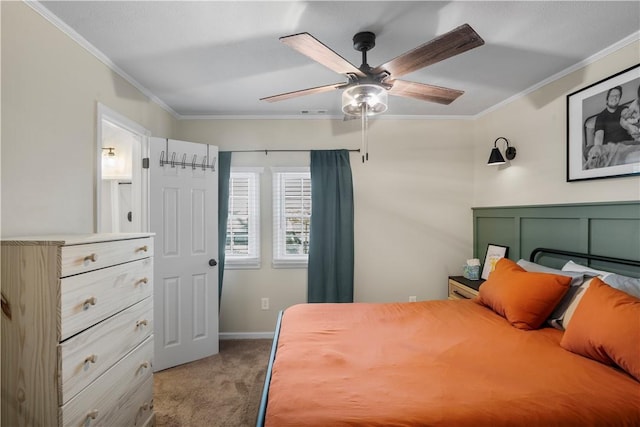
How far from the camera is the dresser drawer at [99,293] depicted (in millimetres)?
1341

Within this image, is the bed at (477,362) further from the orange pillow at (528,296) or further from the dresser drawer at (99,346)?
the dresser drawer at (99,346)

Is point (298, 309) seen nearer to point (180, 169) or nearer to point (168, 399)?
point (168, 399)

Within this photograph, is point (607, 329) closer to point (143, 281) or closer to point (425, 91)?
point (425, 91)

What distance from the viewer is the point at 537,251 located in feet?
9.10

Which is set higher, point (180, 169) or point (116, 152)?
point (116, 152)

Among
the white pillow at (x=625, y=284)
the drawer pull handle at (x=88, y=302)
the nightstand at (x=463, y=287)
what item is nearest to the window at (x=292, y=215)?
the nightstand at (x=463, y=287)

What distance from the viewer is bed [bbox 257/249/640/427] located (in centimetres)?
117

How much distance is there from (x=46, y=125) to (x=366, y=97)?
6.30 feet

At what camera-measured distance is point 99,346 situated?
1529 millimetres

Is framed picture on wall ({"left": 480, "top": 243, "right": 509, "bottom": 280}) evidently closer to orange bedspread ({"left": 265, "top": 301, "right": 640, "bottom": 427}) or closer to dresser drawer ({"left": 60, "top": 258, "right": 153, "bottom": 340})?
orange bedspread ({"left": 265, "top": 301, "right": 640, "bottom": 427})

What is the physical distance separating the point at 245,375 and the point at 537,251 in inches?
114

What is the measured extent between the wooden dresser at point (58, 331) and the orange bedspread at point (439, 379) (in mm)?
895

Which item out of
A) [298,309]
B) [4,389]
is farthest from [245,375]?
[4,389]

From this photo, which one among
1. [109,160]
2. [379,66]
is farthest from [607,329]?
[109,160]
